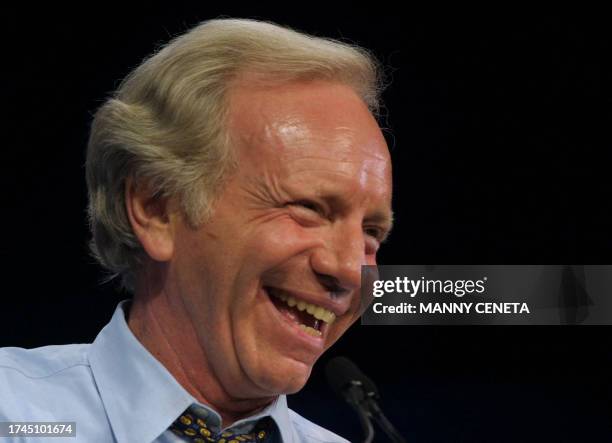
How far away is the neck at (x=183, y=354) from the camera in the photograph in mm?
1702

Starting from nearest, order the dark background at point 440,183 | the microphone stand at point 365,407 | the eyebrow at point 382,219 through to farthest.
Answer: the microphone stand at point 365,407 < the eyebrow at point 382,219 < the dark background at point 440,183

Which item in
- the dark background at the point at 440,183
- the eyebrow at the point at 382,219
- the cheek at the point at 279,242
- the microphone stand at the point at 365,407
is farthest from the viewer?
the dark background at the point at 440,183

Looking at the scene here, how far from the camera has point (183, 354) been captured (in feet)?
5.61

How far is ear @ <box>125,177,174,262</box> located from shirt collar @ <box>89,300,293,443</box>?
0.17 metres

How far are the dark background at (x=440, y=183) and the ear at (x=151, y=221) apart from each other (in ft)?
2.31

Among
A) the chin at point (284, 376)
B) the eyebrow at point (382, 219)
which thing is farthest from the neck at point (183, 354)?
the eyebrow at point (382, 219)

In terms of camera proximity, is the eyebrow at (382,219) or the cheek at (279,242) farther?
the eyebrow at (382,219)

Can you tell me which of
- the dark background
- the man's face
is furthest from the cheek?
the dark background

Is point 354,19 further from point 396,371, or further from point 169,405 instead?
point 169,405

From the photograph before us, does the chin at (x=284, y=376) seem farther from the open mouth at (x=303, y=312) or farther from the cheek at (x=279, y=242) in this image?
the cheek at (x=279, y=242)

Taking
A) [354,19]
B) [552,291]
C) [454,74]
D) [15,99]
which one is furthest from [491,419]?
[15,99]

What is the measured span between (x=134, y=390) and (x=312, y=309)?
352 millimetres

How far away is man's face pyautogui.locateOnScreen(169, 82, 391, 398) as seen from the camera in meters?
1.62

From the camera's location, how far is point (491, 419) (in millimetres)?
2555
